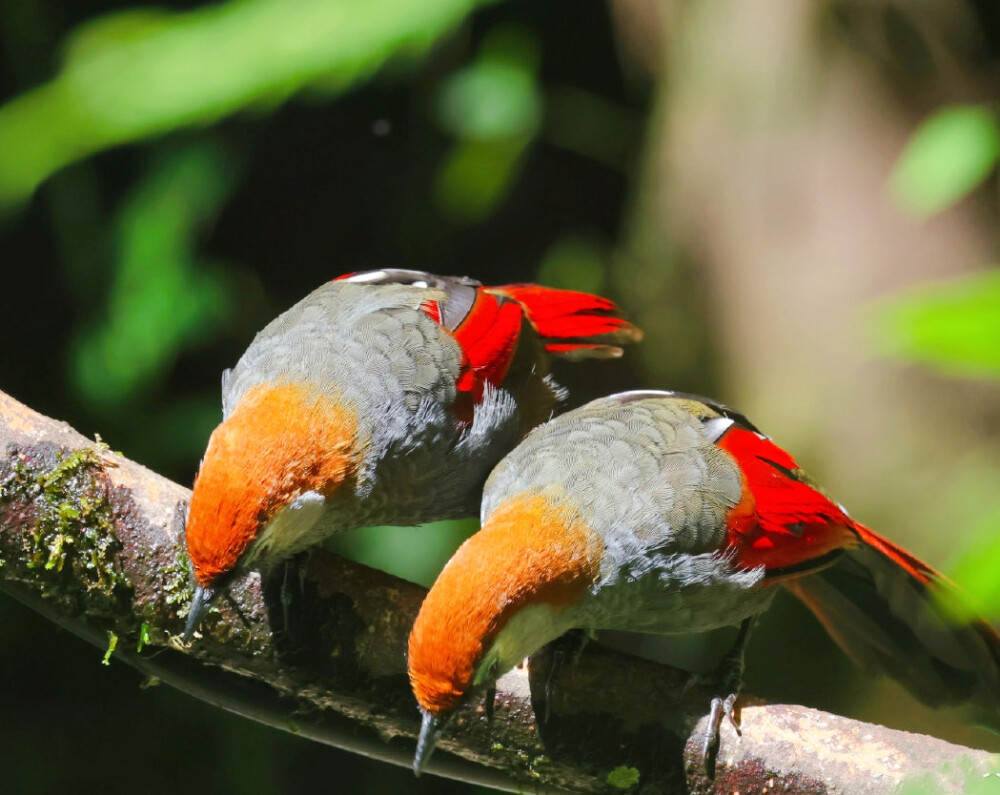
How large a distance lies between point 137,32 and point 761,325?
103 inches

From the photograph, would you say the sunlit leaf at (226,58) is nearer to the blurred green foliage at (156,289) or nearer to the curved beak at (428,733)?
the blurred green foliage at (156,289)

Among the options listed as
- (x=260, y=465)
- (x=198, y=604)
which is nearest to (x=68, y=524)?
(x=198, y=604)

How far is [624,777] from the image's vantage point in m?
2.32

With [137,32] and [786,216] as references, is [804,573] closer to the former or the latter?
[786,216]

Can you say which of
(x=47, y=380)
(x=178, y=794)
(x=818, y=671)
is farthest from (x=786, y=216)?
(x=178, y=794)

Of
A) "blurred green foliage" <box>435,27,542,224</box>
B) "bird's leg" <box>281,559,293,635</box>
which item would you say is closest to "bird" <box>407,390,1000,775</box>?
"bird's leg" <box>281,559,293,635</box>

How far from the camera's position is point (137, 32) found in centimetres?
323

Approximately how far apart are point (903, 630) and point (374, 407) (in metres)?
1.64

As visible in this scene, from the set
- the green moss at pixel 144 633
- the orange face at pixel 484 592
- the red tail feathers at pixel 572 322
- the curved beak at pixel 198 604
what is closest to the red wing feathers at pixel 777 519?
the orange face at pixel 484 592

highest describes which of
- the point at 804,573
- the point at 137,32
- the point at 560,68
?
the point at 560,68

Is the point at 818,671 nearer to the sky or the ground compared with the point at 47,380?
nearer to the ground

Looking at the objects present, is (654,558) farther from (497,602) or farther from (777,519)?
(497,602)

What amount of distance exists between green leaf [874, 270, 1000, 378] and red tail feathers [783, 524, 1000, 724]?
2.21 m

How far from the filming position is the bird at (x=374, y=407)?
218 centimetres
